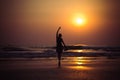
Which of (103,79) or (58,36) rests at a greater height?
(58,36)

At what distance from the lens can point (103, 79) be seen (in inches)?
526

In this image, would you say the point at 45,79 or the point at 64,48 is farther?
the point at 64,48

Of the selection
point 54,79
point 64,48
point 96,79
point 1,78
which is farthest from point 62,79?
point 64,48

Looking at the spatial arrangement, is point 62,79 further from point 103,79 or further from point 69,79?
point 103,79

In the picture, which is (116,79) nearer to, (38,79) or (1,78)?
(38,79)

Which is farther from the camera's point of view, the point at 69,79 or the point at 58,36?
the point at 58,36

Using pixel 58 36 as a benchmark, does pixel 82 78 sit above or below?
below

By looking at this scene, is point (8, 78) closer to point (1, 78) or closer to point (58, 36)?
point (1, 78)

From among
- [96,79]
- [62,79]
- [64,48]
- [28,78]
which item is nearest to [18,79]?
[28,78]

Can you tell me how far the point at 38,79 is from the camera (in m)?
13.4

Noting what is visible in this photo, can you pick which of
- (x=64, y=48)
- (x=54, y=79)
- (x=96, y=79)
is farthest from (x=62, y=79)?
(x=64, y=48)

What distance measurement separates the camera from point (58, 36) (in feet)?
67.8

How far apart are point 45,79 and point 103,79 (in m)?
1.85

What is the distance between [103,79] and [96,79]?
0.30 meters
